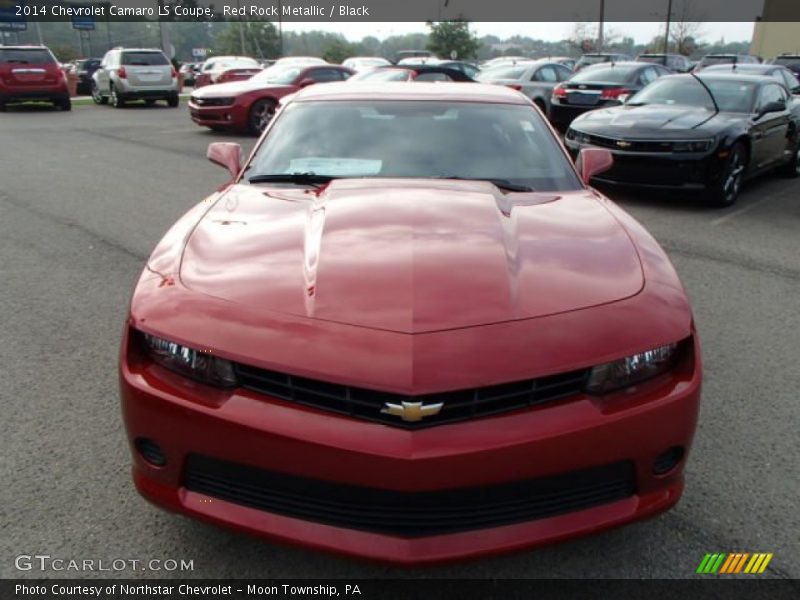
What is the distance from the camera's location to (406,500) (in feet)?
6.19

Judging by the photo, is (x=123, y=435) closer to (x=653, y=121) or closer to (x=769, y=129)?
(x=653, y=121)

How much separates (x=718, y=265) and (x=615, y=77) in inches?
364

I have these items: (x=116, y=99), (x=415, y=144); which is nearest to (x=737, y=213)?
(x=415, y=144)

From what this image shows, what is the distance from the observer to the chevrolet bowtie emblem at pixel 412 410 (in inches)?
73.1

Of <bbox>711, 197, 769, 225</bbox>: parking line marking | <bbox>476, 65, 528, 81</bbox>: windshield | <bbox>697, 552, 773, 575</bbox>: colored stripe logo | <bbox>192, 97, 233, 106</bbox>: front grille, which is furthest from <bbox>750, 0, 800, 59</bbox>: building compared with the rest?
<bbox>697, 552, 773, 575</bbox>: colored stripe logo

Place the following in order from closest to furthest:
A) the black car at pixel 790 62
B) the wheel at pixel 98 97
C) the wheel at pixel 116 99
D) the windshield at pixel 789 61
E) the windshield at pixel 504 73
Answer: the windshield at pixel 504 73, the wheel at pixel 116 99, the wheel at pixel 98 97, the black car at pixel 790 62, the windshield at pixel 789 61

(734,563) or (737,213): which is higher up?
(734,563)

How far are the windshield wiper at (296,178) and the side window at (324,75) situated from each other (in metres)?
12.2

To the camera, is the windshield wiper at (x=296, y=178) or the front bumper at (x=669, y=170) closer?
the windshield wiper at (x=296, y=178)

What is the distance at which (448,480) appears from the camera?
1.86 m

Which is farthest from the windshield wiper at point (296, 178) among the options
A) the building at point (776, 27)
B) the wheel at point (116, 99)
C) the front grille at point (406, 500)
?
the building at point (776, 27)

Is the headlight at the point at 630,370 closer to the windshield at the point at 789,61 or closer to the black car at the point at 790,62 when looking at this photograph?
the black car at the point at 790,62

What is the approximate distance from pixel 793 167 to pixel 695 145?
3814mm

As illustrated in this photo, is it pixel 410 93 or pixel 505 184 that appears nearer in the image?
pixel 505 184
